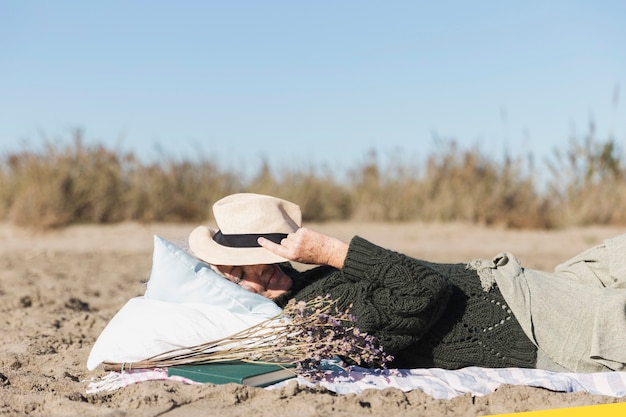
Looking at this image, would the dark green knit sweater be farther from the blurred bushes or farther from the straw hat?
the blurred bushes

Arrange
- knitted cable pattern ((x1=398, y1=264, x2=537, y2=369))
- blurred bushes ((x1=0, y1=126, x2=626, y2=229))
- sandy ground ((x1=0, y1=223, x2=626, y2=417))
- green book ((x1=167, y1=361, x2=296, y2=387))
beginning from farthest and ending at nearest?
blurred bushes ((x1=0, y1=126, x2=626, y2=229)), knitted cable pattern ((x1=398, y1=264, x2=537, y2=369)), green book ((x1=167, y1=361, x2=296, y2=387)), sandy ground ((x1=0, y1=223, x2=626, y2=417))

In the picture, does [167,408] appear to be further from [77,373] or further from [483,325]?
[483,325]

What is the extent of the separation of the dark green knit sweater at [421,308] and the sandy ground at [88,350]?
0.87 feet

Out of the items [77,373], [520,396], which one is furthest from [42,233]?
[520,396]

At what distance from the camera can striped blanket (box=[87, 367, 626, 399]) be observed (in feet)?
9.72

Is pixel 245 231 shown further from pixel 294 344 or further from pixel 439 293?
pixel 439 293

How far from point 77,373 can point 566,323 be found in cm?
A: 215

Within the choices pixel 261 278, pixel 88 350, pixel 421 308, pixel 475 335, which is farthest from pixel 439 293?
pixel 88 350

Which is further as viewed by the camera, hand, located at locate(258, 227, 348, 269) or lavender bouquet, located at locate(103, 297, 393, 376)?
hand, located at locate(258, 227, 348, 269)

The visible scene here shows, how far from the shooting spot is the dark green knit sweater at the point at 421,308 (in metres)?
2.98

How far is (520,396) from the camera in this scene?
2.90 m

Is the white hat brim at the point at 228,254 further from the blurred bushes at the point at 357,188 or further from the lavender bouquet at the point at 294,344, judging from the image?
the blurred bushes at the point at 357,188

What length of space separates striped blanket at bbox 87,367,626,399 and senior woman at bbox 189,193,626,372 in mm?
93

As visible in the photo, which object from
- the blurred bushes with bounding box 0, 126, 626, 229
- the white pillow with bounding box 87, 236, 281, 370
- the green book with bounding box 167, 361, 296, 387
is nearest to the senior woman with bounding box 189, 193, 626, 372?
the white pillow with bounding box 87, 236, 281, 370
